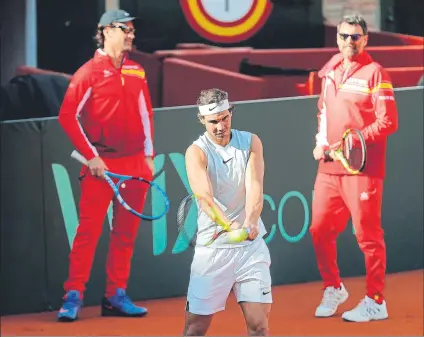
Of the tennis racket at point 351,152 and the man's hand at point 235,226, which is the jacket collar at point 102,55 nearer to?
the tennis racket at point 351,152

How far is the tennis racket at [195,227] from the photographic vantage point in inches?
272

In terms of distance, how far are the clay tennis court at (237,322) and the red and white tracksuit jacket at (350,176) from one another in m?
0.29

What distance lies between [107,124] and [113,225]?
31.2 inches

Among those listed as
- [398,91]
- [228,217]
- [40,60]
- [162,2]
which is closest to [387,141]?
[398,91]

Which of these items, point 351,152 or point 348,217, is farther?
point 348,217

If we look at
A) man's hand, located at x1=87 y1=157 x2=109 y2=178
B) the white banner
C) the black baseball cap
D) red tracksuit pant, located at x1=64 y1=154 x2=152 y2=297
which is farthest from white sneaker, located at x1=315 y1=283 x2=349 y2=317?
the black baseball cap

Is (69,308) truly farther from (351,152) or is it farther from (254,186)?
(254,186)

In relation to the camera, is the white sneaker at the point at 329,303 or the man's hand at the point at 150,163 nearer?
the man's hand at the point at 150,163

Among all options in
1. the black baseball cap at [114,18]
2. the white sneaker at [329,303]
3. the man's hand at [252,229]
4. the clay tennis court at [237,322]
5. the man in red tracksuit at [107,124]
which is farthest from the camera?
the white sneaker at [329,303]

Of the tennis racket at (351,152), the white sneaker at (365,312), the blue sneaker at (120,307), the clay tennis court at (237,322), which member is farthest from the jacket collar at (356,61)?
the blue sneaker at (120,307)

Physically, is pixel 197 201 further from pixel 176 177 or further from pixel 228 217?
pixel 176 177

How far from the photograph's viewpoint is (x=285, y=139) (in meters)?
10.1

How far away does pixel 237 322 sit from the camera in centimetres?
950

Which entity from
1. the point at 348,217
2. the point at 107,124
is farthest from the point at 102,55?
the point at 348,217
